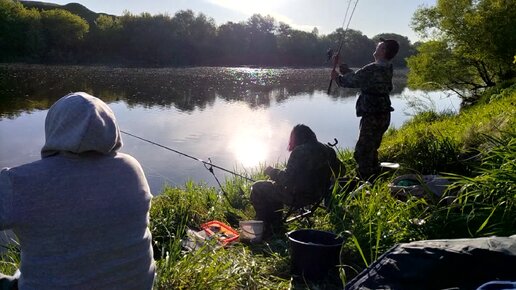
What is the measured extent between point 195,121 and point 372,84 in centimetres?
1347

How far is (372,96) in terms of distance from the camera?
5.66m

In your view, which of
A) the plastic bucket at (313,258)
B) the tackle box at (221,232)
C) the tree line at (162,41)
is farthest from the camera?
the tree line at (162,41)

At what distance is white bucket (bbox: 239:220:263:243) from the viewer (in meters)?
4.43

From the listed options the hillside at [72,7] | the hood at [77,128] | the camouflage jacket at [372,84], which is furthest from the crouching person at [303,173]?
the hillside at [72,7]

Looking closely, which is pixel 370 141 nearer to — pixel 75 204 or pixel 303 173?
pixel 303 173

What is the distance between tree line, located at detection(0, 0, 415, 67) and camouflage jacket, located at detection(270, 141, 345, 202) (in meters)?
41.6

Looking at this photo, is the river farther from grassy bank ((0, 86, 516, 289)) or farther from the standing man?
grassy bank ((0, 86, 516, 289))

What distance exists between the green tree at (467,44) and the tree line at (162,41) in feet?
83.9

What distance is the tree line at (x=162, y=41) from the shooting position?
52.9 meters

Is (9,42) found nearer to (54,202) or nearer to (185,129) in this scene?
(185,129)

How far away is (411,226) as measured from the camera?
3273 millimetres

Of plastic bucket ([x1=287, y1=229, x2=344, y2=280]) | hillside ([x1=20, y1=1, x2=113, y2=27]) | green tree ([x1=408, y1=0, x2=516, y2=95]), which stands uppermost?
hillside ([x1=20, y1=1, x2=113, y2=27])

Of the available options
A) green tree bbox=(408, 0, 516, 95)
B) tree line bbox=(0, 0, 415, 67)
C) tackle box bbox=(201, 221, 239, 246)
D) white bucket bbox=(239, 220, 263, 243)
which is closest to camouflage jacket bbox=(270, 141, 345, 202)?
white bucket bbox=(239, 220, 263, 243)

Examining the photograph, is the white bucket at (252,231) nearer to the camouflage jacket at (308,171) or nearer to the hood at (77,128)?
the camouflage jacket at (308,171)
